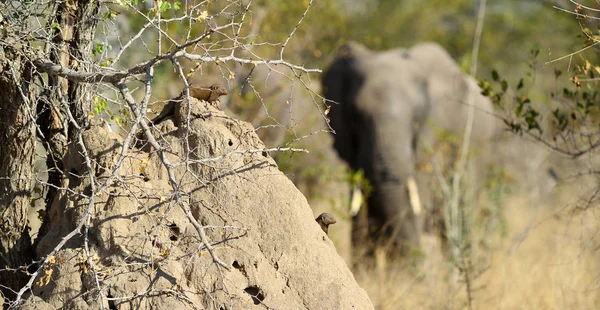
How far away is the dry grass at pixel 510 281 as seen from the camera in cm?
700

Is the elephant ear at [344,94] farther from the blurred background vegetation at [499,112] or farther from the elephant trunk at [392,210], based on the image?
the elephant trunk at [392,210]

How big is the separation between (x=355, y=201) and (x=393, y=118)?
43.6 inches

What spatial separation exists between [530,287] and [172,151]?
493 centimetres

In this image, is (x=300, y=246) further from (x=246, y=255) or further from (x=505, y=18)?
(x=505, y=18)

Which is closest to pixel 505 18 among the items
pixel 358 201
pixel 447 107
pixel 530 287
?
pixel 447 107

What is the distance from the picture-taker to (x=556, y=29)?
20984 mm

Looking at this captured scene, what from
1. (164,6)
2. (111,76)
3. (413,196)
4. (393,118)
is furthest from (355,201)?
(111,76)

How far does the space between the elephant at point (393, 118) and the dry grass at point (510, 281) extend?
0.87 metres

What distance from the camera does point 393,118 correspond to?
10.6 meters

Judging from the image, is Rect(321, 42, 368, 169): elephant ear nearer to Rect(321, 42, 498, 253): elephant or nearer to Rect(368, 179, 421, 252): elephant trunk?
Rect(321, 42, 498, 253): elephant

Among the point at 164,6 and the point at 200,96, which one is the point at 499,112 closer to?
the point at 200,96

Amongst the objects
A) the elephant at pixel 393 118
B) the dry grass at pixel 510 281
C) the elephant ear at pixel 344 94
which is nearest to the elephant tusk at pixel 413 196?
the elephant at pixel 393 118

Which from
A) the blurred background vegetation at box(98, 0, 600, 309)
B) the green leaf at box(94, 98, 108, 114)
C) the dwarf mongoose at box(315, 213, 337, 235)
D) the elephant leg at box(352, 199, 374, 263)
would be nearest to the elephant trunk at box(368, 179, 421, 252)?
the elephant leg at box(352, 199, 374, 263)

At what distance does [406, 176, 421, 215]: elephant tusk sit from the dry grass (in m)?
0.70
